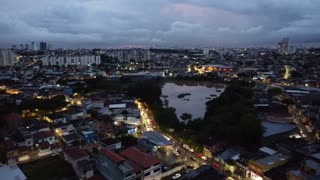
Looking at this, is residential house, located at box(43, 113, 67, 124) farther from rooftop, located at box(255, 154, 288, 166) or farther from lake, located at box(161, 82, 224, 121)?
rooftop, located at box(255, 154, 288, 166)

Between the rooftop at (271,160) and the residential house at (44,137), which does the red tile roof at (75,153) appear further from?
the rooftop at (271,160)

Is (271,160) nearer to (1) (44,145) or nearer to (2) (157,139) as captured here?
(2) (157,139)

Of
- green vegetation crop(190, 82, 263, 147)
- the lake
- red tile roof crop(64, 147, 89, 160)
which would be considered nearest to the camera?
red tile roof crop(64, 147, 89, 160)

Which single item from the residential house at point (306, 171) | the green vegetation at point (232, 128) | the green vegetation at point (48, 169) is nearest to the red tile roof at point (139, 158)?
the green vegetation at point (48, 169)

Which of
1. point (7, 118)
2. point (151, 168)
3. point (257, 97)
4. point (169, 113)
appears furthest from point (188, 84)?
point (151, 168)

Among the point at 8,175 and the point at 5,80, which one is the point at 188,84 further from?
the point at 8,175

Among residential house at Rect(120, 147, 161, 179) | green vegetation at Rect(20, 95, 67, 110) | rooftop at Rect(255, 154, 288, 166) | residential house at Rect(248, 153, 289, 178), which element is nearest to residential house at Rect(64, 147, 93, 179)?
residential house at Rect(120, 147, 161, 179)
